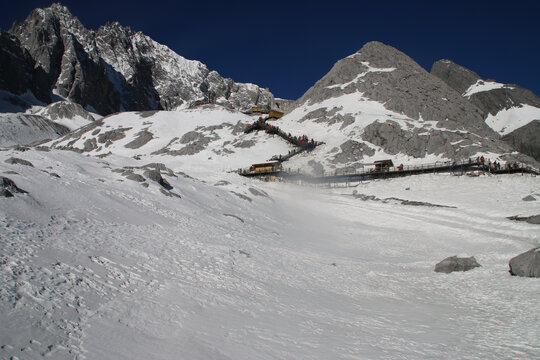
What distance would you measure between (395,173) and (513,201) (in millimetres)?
22361

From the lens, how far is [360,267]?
1537 centimetres

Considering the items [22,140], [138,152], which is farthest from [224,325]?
[22,140]

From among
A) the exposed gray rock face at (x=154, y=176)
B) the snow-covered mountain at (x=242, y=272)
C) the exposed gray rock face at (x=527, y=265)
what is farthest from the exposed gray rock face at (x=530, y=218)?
the exposed gray rock face at (x=154, y=176)

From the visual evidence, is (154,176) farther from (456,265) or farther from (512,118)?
(512,118)

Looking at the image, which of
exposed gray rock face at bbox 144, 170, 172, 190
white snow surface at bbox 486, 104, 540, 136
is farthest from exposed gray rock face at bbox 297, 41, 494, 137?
exposed gray rock face at bbox 144, 170, 172, 190

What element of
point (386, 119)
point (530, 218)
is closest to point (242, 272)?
point (530, 218)

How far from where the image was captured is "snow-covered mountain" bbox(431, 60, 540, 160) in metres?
103

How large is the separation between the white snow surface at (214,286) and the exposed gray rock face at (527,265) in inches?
17.1

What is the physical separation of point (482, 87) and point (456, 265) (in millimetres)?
161789

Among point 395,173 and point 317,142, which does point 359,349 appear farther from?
point 317,142

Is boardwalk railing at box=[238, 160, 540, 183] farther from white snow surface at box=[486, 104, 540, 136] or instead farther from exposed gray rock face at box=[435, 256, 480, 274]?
white snow surface at box=[486, 104, 540, 136]

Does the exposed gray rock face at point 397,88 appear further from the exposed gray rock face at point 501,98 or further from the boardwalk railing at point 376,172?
the exposed gray rock face at point 501,98

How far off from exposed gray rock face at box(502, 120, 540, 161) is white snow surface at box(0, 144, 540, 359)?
324 ft

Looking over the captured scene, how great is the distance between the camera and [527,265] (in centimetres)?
1227
